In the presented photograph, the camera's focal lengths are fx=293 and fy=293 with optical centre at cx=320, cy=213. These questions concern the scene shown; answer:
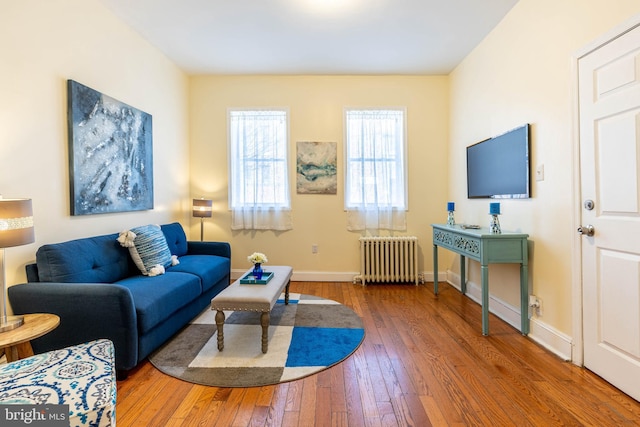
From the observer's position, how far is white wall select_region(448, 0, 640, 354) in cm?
205

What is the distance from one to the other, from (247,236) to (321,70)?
253cm

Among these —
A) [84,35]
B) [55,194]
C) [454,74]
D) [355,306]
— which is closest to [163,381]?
[55,194]

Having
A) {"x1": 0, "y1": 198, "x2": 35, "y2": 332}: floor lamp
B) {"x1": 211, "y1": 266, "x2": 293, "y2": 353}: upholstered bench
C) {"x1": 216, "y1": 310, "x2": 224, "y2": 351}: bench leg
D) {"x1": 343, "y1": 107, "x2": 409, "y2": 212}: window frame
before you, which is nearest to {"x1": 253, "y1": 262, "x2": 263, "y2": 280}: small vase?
{"x1": 211, "y1": 266, "x2": 293, "y2": 353}: upholstered bench

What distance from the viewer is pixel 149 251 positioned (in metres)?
2.70

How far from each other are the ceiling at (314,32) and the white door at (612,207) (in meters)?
1.33

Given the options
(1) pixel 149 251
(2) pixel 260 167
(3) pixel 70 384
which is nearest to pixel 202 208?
(2) pixel 260 167

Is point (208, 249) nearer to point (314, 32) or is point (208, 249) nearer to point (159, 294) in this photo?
point (159, 294)

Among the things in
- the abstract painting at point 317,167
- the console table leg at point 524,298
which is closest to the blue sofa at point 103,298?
the abstract painting at point 317,167

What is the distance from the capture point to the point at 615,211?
5.81 feet

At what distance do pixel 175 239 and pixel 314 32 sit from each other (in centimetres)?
274

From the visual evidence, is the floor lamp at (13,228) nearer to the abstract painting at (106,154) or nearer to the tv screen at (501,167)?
the abstract painting at (106,154)

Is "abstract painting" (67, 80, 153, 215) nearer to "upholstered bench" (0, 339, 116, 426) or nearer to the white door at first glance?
"upholstered bench" (0, 339, 116, 426)

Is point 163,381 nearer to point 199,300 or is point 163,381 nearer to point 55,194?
point 199,300

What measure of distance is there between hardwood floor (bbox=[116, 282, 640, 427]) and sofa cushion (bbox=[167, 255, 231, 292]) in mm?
967
